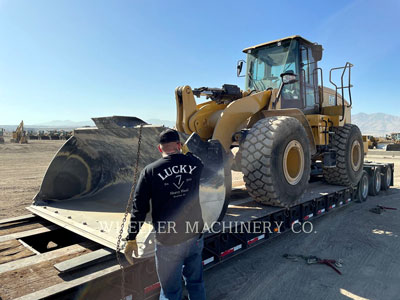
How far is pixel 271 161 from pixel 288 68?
2611 mm

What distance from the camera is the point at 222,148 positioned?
3.48m

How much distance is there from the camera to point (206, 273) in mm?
3994

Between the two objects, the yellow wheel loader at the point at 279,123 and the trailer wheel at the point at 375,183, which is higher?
the yellow wheel loader at the point at 279,123

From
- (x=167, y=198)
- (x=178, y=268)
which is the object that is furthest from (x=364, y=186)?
(x=167, y=198)

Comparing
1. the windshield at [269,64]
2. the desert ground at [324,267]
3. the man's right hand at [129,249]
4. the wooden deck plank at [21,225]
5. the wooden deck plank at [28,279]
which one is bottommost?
the desert ground at [324,267]

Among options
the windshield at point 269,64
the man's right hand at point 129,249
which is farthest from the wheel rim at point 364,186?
the man's right hand at point 129,249

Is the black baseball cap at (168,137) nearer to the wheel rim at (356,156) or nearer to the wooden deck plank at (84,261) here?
the wooden deck plank at (84,261)

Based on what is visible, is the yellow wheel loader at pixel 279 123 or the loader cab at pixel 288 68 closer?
the yellow wheel loader at pixel 279 123

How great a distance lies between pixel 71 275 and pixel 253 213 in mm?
2509

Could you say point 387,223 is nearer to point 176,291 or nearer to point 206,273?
point 206,273

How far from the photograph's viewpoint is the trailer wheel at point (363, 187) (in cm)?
773

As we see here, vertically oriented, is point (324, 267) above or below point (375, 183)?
below

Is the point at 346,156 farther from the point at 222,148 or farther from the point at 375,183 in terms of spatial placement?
the point at 222,148

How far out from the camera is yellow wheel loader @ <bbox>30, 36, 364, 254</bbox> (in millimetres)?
3488
